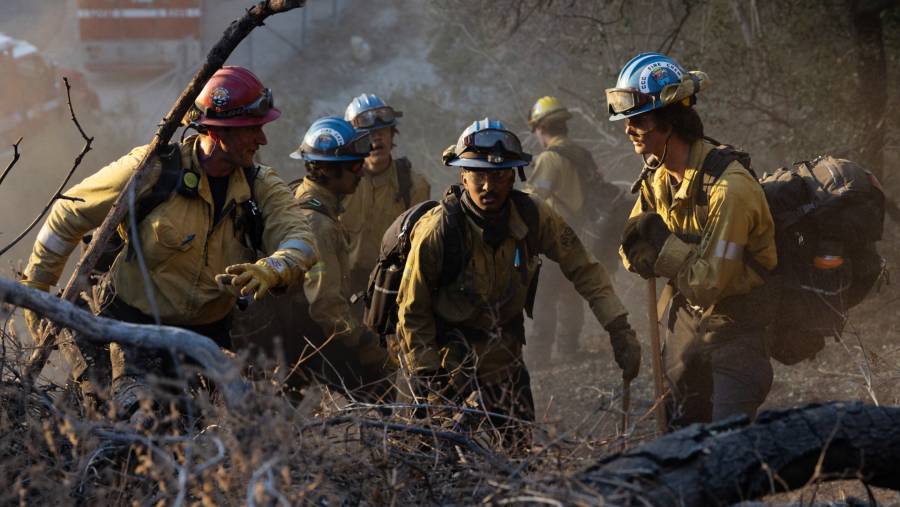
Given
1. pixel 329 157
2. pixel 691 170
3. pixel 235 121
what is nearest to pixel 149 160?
pixel 235 121

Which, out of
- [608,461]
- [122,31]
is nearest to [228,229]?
[608,461]

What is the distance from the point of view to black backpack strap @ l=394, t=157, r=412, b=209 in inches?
294

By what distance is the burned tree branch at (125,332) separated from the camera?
3.36 meters

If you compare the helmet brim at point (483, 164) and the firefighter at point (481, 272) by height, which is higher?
the helmet brim at point (483, 164)

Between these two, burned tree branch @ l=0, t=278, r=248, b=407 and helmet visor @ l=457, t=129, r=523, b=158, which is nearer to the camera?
burned tree branch @ l=0, t=278, r=248, b=407

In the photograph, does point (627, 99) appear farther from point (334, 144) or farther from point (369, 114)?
point (369, 114)


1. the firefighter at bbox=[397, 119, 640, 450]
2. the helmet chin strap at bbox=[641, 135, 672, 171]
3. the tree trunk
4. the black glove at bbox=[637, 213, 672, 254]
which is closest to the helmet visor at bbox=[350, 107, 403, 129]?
the firefighter at bbox=[397, 119, 640, 450]

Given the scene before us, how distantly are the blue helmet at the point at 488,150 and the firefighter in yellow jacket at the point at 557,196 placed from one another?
4020mm

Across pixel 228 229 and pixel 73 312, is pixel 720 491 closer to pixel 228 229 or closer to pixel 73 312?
pixel 73 312

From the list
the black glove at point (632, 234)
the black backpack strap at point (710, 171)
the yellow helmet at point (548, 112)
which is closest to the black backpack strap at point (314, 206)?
the black glove at point (632, 234)

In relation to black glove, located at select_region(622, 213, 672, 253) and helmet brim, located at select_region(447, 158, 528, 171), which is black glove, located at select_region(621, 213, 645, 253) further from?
helmet brim, located at select_region(447, 158, 528, 171)

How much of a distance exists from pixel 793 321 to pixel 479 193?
168cm

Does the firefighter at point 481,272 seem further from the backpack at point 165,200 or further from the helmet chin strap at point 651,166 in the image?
the backpack at point 165,200

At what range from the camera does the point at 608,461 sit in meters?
3.20
